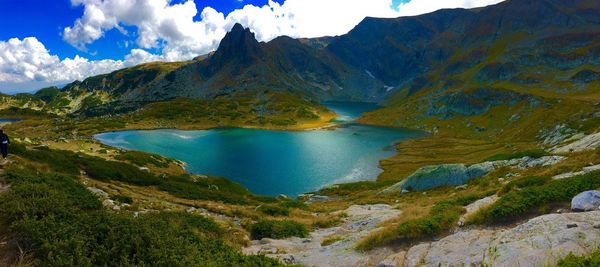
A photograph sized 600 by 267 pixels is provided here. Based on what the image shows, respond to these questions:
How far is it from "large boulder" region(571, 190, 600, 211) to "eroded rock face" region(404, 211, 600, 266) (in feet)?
3.18

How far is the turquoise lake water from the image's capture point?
93438 mm

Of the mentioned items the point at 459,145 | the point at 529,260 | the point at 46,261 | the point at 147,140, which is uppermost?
the point at 46,261

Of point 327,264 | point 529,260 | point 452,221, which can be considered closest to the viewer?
point 529,260

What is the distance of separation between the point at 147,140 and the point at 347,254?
15812cm

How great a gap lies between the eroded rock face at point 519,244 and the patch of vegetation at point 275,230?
34.1 ft

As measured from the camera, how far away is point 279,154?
127562 mm

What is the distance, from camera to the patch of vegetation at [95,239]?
11844 millimetres

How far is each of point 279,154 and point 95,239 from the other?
11477 centimetres

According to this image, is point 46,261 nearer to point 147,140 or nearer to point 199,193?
point 199,193

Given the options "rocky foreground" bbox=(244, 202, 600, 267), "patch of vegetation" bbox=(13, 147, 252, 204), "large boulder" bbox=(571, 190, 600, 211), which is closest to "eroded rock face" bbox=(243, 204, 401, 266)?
"rocky foreground" bbox=(244, 202, 600, 267)

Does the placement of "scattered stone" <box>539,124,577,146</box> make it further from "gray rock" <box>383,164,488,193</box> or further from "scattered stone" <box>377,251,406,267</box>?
"scattered stone" <box>377,251,406,267</box>

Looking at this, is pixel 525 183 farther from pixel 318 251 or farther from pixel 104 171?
pixel 104 171

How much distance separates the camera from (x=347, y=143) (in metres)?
153

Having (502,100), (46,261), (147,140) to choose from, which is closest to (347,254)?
(46,261)
